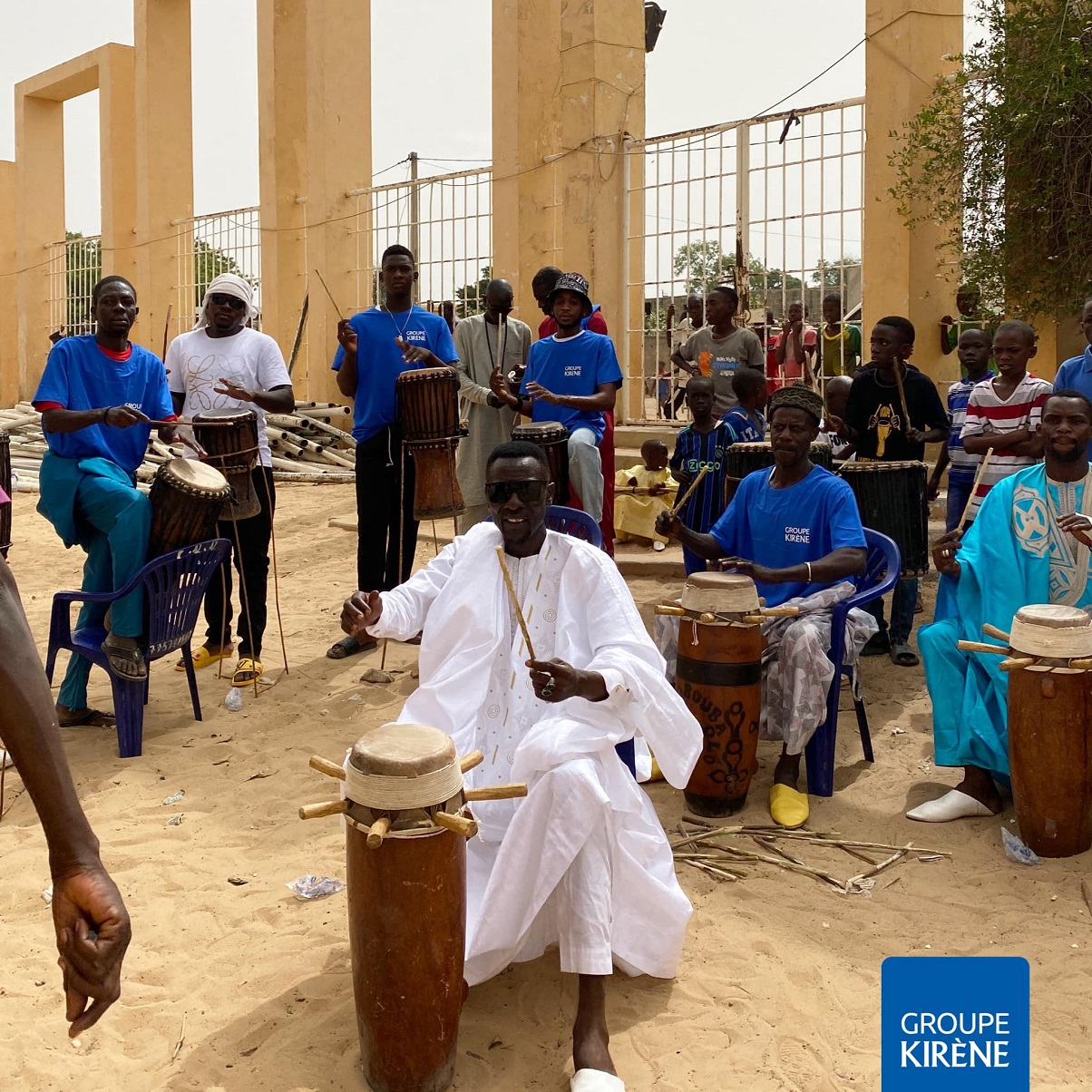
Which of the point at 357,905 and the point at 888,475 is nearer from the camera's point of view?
the point at 357,905

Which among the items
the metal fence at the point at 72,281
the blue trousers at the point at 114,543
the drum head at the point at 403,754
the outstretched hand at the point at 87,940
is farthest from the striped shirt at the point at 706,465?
the metal fence at the point at 72,281

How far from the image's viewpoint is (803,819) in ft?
15.4

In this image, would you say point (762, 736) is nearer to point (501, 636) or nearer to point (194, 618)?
point (501, 636)

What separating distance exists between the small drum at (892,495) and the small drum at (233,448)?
10.3 ft

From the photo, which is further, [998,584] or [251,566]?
[251,566]

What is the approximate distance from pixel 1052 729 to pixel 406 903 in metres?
2.51

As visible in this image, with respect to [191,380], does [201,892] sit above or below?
below

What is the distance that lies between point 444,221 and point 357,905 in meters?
12.4

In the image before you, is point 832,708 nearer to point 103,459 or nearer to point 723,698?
point 723,698

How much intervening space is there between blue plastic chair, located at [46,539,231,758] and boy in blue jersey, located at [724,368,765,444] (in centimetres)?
296

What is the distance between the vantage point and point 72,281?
21.9 m

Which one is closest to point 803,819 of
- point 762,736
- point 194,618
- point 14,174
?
point 762,736

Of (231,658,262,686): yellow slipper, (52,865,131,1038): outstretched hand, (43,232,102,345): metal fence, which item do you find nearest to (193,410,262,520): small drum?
(231,658,262,686): yellow slipper

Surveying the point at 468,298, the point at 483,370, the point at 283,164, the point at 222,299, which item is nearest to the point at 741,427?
the point at 483,370
